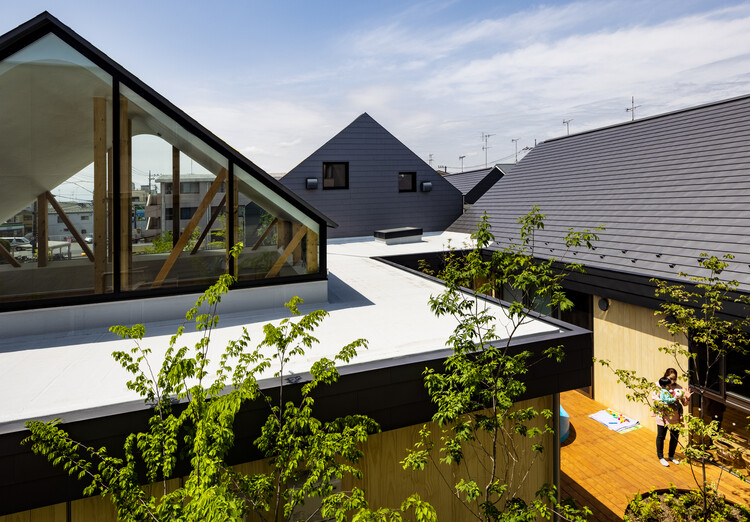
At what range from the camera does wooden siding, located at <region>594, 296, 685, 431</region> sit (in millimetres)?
7910

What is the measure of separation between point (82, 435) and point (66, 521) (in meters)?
0.94

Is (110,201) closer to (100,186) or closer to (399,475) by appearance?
(100,186)

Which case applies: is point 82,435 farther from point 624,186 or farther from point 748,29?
point 748,29

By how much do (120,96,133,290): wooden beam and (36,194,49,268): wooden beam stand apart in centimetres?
86

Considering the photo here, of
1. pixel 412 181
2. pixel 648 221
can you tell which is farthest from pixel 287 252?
pixel 412 181

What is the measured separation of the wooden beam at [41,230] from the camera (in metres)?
5.23

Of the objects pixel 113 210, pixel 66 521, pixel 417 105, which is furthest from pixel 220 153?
pixel 417 105

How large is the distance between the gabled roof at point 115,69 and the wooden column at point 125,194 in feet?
1.12

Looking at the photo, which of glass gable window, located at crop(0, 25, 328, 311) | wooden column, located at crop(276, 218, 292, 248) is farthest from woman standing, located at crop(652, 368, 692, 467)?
glass gable window, located at crop(0, 25, 328, 311)

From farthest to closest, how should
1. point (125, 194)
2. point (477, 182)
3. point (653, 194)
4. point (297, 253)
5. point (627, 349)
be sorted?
1. point (477, 182)
2. point (653, 194)
3. point (627, 349)
4. point (297, 253)
5. point (125, 194)

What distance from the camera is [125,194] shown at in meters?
5.55

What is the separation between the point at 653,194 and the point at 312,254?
29.6 ft

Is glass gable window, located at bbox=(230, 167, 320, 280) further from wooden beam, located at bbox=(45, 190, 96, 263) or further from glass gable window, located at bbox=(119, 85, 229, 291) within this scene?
wooden beam, located at bbox=(45, 190, 96, 263)

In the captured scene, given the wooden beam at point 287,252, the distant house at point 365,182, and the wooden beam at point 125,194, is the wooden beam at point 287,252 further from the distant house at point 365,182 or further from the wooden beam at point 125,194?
the distant house at point 365,182
